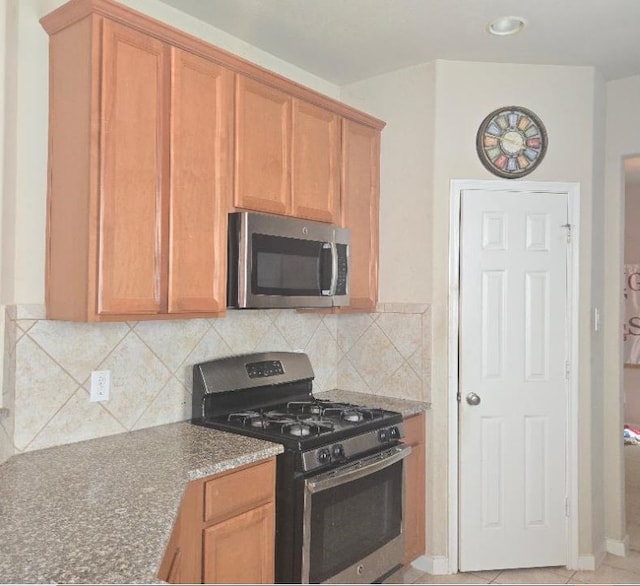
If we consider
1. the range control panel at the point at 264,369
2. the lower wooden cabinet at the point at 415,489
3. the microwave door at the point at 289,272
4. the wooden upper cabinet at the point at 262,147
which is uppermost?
the wooden upper cabinet at the point at 262,147

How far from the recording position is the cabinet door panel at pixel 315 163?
2707 millimetres

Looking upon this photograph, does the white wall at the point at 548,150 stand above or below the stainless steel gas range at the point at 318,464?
above

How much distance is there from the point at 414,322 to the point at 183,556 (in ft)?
5.73

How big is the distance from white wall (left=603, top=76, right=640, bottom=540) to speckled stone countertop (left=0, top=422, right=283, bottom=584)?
7.11 ft

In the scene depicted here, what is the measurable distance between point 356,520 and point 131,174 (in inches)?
65.6

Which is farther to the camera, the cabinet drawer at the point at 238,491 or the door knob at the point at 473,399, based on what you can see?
the door knob at the point at 473,399

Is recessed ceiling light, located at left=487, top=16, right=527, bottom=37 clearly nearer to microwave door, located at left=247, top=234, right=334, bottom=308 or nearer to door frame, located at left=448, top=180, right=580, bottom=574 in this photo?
door frame, located at left=448, top=180, right=580, bottom=574

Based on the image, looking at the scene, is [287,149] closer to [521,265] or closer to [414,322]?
[414,322]

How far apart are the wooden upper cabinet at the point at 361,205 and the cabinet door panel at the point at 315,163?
0.08 meters

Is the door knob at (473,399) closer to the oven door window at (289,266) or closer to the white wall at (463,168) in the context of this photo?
the white wall at (463,168)

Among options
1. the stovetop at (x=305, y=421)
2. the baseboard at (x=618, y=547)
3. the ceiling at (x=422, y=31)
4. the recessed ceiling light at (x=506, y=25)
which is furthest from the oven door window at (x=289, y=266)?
the baseboard at (x=618, y=547)

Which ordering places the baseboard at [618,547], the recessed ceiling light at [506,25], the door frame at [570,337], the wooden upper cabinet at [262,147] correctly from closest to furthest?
the wooden upper cabinet at [262,147] < the recessed ceiling light at [506,25] < the door frame at [570,337] < the baseboard at [618,547]

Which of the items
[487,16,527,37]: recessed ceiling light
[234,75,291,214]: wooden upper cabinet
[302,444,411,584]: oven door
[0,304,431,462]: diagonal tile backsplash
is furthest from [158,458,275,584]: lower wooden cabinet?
[487,16,527,37]: recessed ceiling light

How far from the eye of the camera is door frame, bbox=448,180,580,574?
9.89 ft
